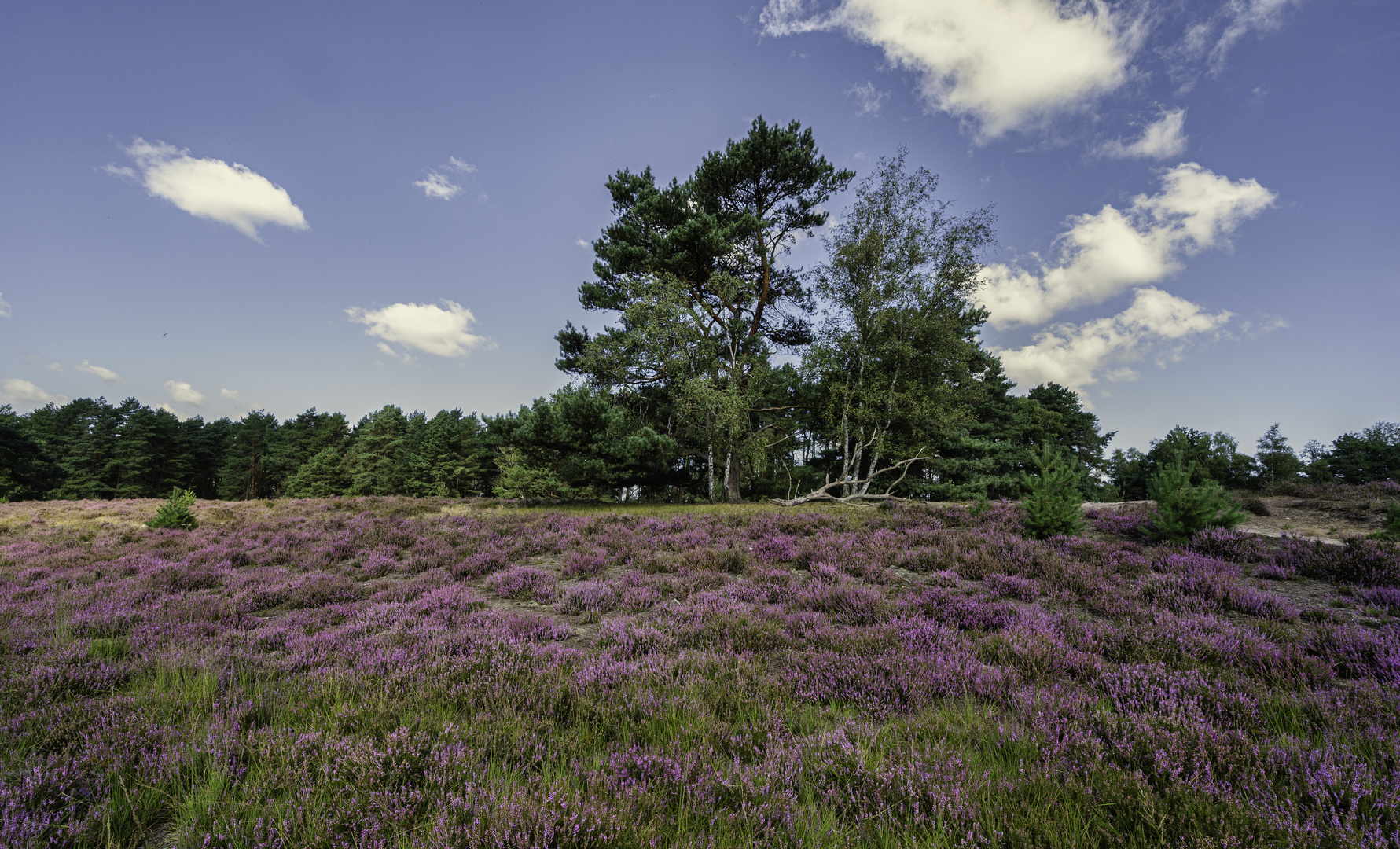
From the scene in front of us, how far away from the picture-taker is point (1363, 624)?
4.38m

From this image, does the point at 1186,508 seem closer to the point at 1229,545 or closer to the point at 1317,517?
the point at 1229,545

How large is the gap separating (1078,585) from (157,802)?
8.19m

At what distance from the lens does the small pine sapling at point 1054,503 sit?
842 centimetres

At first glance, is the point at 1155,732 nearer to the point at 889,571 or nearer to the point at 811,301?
the point at 889,571

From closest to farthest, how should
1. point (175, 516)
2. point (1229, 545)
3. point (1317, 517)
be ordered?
point (1229, 545), point (1317, 517), point (175, 516)

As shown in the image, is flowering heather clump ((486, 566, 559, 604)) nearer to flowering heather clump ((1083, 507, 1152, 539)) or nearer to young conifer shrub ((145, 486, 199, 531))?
flowering heather clump ((1083, 507, 1152, 539))

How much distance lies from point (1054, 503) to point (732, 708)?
833 cm

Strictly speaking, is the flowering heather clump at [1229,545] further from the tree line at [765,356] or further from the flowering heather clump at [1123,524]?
the tree line at [765,356]

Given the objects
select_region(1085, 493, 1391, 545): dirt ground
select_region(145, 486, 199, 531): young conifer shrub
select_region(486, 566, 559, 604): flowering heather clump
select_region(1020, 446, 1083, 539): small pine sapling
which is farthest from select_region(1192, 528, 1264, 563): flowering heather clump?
select_region(145, 486, 199, 531): young conifer shrub

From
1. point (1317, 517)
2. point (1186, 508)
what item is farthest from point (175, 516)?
point (1317, 517)

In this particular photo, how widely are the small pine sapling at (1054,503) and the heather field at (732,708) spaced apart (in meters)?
1.72

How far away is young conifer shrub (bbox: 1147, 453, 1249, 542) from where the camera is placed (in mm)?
7680

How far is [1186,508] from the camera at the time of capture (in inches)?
307

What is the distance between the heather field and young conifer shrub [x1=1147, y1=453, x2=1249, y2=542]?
32.8 inches
